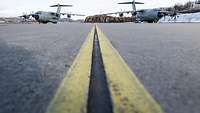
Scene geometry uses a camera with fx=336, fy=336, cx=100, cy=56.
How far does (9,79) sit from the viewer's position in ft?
10.8

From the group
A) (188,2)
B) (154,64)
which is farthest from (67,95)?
(188,2)

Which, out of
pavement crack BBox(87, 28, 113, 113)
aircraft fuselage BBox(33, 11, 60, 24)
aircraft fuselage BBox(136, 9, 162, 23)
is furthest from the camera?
aircraft fuselage BBox(33, 11, 60, 24)

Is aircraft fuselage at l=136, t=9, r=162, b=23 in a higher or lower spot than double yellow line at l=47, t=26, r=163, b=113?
lower

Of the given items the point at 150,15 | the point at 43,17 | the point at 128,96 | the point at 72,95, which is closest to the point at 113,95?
the point at 128,96

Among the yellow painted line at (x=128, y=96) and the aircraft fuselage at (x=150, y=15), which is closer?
the yellow painted line at (x=128, y=96)

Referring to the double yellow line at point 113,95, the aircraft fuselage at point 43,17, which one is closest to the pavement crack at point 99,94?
the double yellow line at point 113,95

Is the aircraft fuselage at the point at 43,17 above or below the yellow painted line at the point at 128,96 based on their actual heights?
below

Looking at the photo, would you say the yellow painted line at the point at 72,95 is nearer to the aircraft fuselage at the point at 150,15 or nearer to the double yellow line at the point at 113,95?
the double yellow line at the point at 113,95

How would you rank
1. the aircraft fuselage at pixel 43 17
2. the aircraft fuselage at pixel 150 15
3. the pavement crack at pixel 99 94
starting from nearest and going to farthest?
the pavement crack at pixel 99 94 < the aircraft fuselage at pixel 150 15 < the aircraft fuselage at pixel 43 17

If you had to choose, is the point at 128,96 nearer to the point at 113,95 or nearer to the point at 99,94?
the point at 113,95

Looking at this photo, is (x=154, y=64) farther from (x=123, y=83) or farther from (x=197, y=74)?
(x=123, y=83)

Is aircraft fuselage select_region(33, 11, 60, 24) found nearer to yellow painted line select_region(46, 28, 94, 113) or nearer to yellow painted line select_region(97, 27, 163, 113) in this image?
yellow painted line select_region(46, 28, 94, 113)

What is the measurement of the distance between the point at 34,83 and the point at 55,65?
1232 mm

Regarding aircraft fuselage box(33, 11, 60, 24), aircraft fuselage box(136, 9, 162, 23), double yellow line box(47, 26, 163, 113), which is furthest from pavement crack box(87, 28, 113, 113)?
aircraft fuselage box(33, 11, 60, 24)
